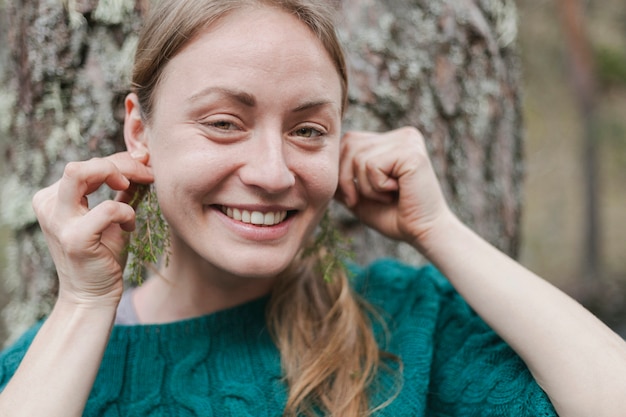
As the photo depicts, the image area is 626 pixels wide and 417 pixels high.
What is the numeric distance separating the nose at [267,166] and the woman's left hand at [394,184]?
423 mm

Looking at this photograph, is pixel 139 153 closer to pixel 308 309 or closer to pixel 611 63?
pixel 308 309

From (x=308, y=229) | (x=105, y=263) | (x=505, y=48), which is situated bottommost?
(x=105, y=263)

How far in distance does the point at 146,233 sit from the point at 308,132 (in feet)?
1.77

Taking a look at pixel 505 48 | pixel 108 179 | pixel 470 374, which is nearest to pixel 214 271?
pixel 108 179

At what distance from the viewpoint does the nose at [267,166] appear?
5.04 ft

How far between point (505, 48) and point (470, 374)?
141 centimetres

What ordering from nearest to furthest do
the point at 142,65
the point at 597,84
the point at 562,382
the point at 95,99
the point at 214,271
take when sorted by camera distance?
the point at 562,382 < the point at 142,65 < the point at 214,271 < the point at 95,99 < the point at 597,84

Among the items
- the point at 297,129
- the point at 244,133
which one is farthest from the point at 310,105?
the point at 244,133

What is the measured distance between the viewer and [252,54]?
1.50 meters

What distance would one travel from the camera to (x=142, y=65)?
169 centimetres

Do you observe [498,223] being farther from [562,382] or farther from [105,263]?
[105,263]

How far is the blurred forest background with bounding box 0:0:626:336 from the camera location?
627 centimetres

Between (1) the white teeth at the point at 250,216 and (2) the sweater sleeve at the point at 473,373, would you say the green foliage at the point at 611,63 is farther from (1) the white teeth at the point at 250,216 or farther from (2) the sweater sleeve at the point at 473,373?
(1) the white teeth at the point at 250,216

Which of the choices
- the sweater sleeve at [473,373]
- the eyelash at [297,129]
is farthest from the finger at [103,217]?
the sweater sleeve at [473,373]
